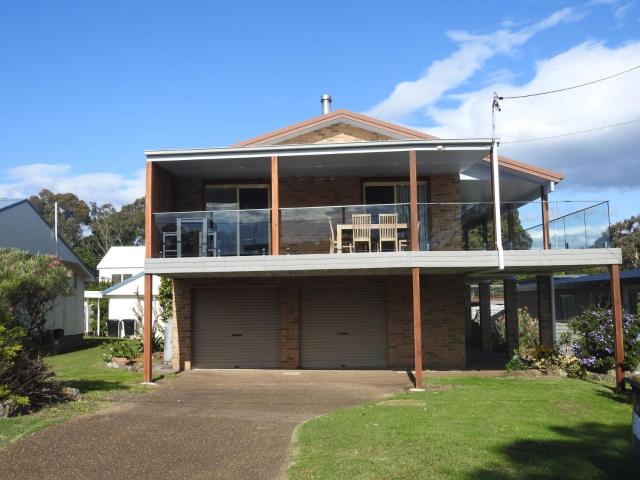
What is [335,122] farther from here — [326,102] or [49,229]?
[49,229]

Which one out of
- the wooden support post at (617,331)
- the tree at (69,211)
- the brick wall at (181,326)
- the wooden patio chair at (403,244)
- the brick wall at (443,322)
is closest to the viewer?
the wooden support post at (617,331)

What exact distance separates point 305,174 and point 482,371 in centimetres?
687

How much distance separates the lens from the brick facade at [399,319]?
16.8 meters

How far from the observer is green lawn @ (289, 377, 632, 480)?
6773mm

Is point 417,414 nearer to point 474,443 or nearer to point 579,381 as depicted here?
point 474,443

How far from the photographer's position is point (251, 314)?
17.5 meters

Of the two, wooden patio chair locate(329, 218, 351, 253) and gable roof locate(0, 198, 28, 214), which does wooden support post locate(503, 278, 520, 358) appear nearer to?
wooden patio chair locate(329, 218, 351, 253)

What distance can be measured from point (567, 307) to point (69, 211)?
5867 centimetres

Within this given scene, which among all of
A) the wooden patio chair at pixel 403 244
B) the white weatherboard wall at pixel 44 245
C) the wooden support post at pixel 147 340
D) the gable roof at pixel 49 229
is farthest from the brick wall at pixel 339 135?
the gable roof at pixel 49 229

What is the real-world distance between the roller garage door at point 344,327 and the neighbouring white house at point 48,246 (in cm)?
872

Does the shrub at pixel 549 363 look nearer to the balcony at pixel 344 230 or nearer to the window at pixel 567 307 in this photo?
the balcony at pixel 344 230

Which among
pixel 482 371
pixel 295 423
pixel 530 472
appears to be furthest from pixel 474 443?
pixel 482 371

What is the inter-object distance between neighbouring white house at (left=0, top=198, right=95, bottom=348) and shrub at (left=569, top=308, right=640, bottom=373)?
15.5 metres

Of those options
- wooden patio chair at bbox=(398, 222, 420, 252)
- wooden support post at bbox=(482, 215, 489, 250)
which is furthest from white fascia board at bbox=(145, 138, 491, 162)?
wooden support post at bbox=(482, 215, 489, 250)
